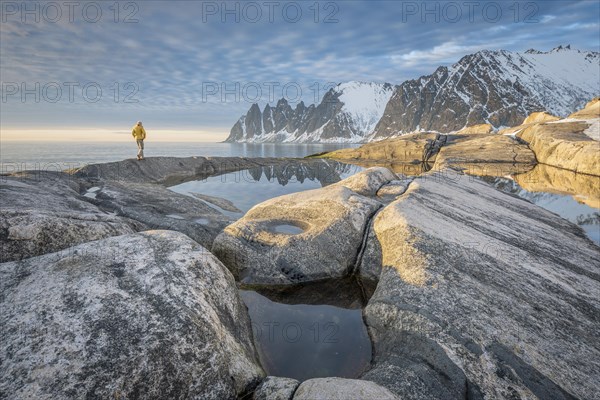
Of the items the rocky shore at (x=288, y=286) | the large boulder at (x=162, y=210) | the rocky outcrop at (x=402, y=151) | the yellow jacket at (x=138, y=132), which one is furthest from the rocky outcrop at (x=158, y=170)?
the rocky outcrop at (x=402, y=151)

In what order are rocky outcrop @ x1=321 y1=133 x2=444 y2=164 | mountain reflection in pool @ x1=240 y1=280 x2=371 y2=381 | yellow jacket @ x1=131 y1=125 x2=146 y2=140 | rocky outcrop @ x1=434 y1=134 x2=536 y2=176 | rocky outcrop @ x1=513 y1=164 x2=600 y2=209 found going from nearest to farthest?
mountain reflection in pool @ x1=240 y1=280 x2=371 y2=381 < rocky outcrop @ x1=513 y1=164 x2=600 y2=209 < yellow jacket @ x1=131 y1=125 x2=146 y2=140 < rocky outcrop @ x1=434 y1=134 x2=536 y2=176 < rocky outcrop @ x1=321 y1=133 x2=444 y2=164

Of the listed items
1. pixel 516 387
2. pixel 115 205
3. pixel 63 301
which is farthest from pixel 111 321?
pixel 115 205

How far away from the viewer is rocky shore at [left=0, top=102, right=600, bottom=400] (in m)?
4.87

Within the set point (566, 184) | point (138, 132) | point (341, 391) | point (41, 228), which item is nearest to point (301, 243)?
point (341, 391)

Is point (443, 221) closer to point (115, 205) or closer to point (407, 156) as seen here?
point (115, 205)

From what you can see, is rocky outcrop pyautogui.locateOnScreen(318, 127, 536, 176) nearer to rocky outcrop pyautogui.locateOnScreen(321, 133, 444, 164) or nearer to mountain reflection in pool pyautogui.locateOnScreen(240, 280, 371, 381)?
rocky outcrop pyautogui.locateOnScreen(321, 133, 444, 164)

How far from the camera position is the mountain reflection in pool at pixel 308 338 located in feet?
23.0

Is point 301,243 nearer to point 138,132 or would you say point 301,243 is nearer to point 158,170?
point 138,132

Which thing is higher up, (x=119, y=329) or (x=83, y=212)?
(x=83, y=212)

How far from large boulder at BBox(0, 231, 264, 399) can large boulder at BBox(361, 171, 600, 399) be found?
2.89 m

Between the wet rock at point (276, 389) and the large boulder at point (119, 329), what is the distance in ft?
1.06

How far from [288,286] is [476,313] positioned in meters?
5.43

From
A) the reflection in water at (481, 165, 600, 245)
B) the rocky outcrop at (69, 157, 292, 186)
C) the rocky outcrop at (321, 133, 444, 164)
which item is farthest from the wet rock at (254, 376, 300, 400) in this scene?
the rocky outcrop at (321, 133, 444, 164)

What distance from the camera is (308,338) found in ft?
26.5
